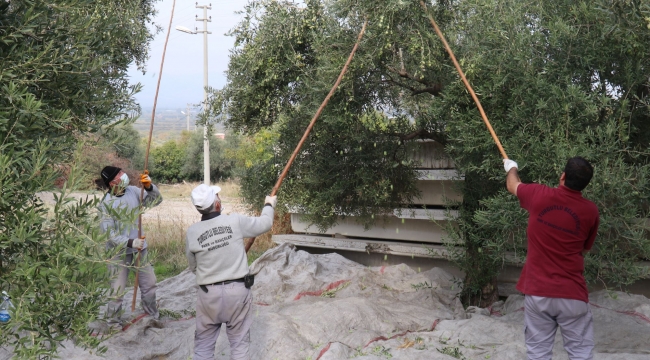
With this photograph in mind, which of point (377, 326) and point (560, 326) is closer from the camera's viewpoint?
point (560, 326)

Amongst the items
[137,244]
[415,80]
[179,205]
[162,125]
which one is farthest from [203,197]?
[162,125]

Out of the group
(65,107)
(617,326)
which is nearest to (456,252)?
(617,326)

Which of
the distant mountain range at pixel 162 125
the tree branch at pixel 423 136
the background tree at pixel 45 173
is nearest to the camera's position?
the background tree at pixel 45 173

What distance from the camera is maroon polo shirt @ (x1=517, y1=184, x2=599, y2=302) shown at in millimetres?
4406

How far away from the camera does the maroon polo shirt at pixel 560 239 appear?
4406 millimetres

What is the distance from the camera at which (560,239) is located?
4.43m

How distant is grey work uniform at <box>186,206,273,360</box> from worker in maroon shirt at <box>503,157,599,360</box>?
2.20 metres

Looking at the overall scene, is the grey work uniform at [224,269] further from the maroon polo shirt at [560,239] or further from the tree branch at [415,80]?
the tree branch at [415,80]

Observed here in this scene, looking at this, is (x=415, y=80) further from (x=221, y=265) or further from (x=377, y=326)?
(x=221, y=265)

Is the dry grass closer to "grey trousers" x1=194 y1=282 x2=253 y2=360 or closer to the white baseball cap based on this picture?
"grey trousers" x1=194 y1=282 x2=253 y2=360

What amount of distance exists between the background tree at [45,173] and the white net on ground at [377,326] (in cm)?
261

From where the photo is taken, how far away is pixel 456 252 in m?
7.72

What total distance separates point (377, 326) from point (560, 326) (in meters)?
2.80

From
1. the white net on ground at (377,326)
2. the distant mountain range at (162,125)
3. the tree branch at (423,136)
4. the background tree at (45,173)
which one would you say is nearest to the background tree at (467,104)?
the tree branch at (423,136)
